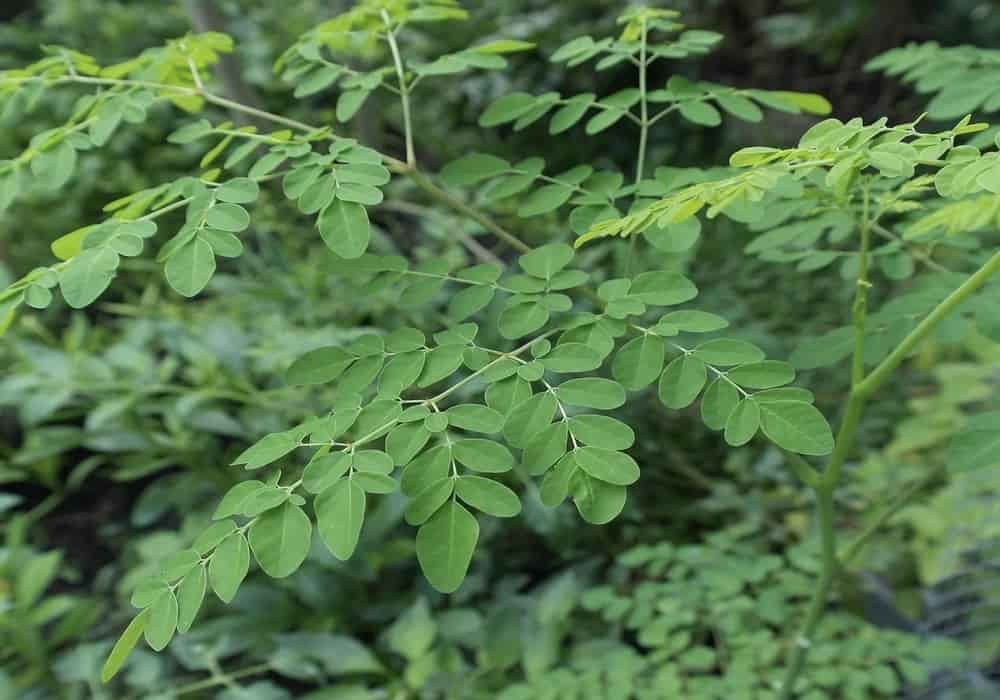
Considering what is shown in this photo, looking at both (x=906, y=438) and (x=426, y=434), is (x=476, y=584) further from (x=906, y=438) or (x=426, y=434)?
(x=426, y=434)

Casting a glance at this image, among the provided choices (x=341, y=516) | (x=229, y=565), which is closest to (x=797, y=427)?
Answer: (x=341, y=516)

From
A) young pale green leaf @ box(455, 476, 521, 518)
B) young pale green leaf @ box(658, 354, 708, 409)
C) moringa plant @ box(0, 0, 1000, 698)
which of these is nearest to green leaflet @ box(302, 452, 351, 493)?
moringa plant @ box(0, 0, 1000, 698)

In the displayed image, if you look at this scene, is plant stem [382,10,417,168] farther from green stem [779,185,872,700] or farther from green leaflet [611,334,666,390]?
green stem [779,185,872,700]

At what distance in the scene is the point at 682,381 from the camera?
2.86 feet

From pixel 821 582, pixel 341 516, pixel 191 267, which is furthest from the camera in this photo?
pixel 821 582

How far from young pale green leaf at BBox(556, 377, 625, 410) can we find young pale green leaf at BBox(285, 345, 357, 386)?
0.23 m

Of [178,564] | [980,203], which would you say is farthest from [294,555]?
[980,203]

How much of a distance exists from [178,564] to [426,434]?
249 millimetres

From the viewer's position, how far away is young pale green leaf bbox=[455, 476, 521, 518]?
78cm

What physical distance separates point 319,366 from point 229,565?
0.24m

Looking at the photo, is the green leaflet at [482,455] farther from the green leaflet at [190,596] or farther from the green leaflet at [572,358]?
the green leaflet at [190,596]

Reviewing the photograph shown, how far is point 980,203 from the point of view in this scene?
78 centimetres

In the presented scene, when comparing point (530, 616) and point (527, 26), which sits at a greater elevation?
point (527, 26)

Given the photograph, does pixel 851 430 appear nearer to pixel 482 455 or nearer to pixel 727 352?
pixel 727 352
